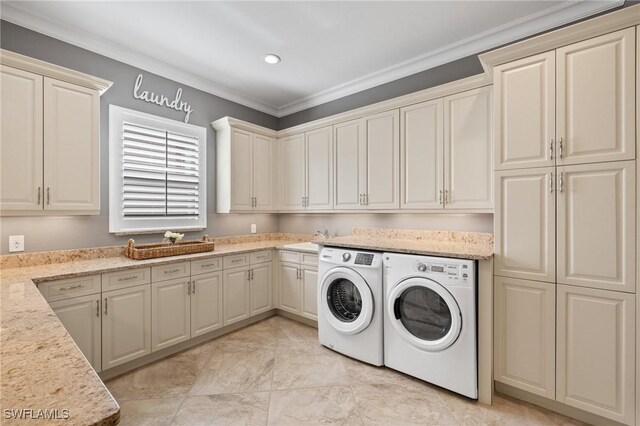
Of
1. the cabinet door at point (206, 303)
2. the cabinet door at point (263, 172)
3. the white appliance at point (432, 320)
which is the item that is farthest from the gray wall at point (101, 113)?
the white appliance at point (432, 320)

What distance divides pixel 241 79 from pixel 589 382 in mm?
4059

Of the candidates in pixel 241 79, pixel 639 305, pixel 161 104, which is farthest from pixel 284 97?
pixel 639 305

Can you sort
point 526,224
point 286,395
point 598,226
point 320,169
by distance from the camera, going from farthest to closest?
1. point 320,169
2. point 286,395
3. point 526,224
4. point 598,226

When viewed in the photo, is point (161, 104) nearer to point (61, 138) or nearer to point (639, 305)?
point (61, 138)

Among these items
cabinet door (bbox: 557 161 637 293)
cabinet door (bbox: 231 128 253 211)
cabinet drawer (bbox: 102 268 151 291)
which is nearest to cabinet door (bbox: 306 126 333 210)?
cabinet door (bbox: 231 128 253 211)

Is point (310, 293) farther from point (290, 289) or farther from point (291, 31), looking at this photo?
point (291, 31)

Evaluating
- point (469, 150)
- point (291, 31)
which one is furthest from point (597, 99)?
point (291, 31)

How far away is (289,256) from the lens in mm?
3551

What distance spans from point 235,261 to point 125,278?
1.07 m

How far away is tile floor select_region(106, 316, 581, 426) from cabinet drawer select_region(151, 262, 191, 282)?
74 centimetres

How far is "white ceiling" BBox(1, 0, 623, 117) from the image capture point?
2314 mm

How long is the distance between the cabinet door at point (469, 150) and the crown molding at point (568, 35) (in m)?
0.38

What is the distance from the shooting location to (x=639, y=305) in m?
1.71

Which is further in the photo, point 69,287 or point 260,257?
point 260,257
